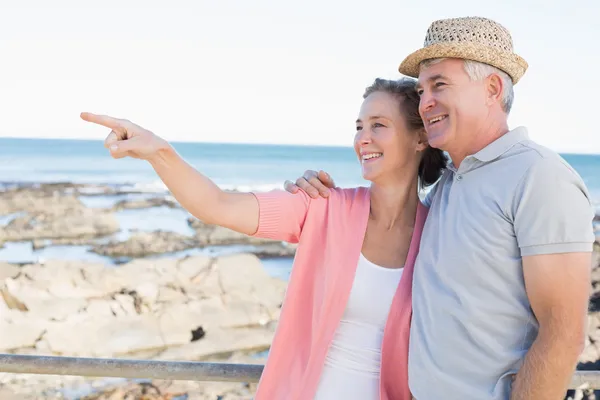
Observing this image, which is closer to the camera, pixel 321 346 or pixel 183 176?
pixel 183 176

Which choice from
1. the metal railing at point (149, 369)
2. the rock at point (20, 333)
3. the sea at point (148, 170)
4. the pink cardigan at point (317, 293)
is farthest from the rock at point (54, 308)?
the pink cardigan at point (317, 293)

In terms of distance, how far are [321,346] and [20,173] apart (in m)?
38.2

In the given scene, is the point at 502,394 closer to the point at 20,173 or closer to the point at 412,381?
the point at 412,381

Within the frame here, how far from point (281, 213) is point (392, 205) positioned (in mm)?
478

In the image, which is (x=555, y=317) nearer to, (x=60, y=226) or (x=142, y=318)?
(x=142, y=318)

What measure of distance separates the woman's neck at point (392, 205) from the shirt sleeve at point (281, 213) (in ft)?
0.97

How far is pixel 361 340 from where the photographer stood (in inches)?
90.0

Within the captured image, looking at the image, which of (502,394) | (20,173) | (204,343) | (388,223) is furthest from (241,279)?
(20,173)

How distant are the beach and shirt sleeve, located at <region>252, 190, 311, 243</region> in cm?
438

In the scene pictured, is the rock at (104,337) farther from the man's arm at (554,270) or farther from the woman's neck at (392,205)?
the man's arm at (554,270)

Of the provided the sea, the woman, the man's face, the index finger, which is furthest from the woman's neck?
the sea

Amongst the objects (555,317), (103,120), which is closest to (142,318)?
(103,120)

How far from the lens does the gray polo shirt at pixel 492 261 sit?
171 centimetres

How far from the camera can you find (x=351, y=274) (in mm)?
2293
